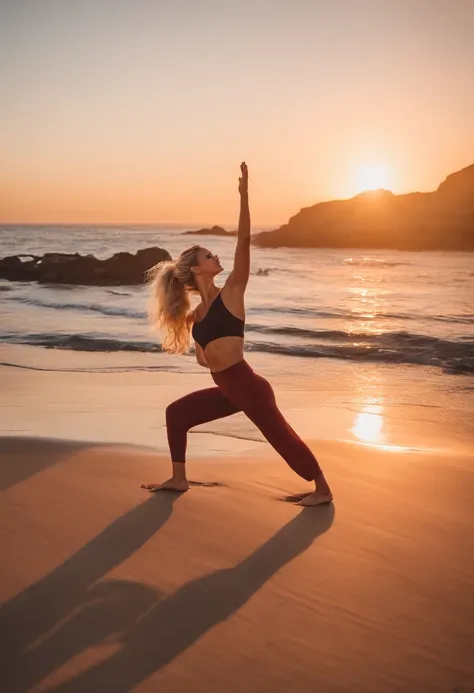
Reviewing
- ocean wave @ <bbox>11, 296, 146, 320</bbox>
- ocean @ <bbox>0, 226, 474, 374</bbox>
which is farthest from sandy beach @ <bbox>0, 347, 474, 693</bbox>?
ocean wave @ <bbox>11, 296, 146, 320</bbox>

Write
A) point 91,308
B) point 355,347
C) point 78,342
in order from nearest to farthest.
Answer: point 78,342, point 355,347, point 91,308

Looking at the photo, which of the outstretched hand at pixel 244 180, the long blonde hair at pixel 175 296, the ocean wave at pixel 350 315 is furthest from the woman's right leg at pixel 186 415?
the ocean wave at pixel 350 315

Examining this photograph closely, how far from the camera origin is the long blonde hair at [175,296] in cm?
446

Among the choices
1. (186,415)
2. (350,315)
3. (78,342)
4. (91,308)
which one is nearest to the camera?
(186,415)

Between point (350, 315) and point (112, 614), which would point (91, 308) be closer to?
point (350, 315)

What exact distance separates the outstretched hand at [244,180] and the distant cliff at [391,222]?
67.6m

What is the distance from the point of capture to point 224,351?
14.3 ft

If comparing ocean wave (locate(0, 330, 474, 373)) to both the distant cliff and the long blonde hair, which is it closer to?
the long blonde hair

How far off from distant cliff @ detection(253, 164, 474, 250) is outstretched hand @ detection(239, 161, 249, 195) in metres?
67.6

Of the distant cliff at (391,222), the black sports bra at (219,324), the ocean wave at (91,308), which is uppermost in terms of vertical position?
the distant cliff at (391,222)

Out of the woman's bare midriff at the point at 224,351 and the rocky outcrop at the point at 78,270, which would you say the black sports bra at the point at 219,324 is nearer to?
the woman's bare midriff at the point at 224,351

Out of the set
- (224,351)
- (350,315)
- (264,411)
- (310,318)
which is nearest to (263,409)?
(264,411)

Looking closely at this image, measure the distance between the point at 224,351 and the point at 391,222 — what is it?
3342 inches

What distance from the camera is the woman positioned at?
4.36m
